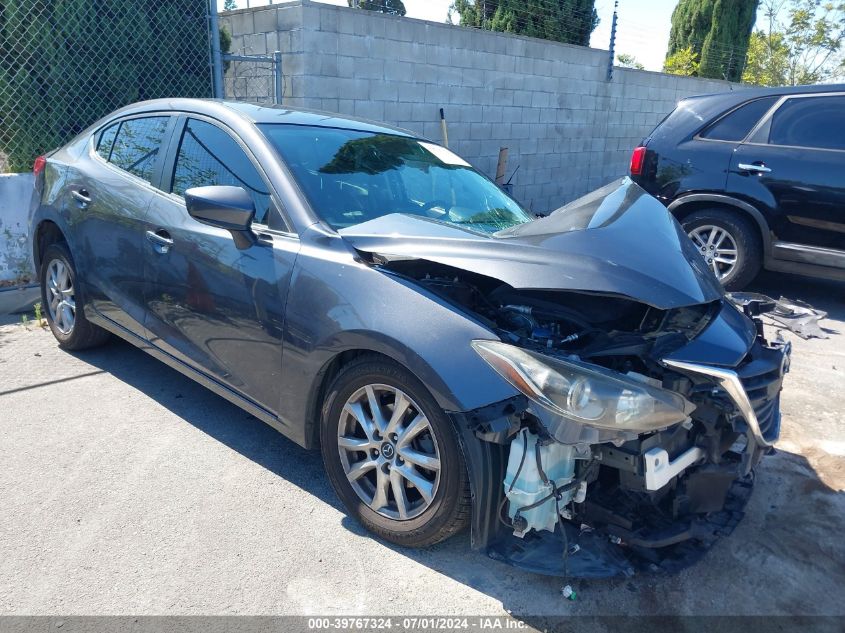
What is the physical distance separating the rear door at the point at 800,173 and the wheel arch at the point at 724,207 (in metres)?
0.07

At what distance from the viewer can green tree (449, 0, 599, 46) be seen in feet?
46.0

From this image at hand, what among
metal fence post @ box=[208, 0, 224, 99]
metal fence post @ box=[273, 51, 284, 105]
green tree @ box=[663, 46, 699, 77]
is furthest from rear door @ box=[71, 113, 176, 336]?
green tree @ box=[663, 46, 699, 77]

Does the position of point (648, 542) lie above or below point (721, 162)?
below

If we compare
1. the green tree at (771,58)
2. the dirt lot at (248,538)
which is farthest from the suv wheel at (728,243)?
the green tree at (771,58)

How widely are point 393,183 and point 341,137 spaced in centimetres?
42

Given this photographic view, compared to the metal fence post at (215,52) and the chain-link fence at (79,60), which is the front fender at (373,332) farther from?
the chain-link fence at (79,60)

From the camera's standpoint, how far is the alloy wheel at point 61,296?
4556 mm

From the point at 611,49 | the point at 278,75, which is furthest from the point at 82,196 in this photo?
the point at 611,49

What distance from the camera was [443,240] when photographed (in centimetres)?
268

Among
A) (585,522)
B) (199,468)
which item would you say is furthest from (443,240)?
(199,468)

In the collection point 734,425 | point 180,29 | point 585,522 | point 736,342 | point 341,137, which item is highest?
point 180,29

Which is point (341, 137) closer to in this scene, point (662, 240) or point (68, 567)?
point (662, 240)

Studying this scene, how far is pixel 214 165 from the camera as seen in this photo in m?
3.49

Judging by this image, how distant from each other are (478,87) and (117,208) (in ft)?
21.1
